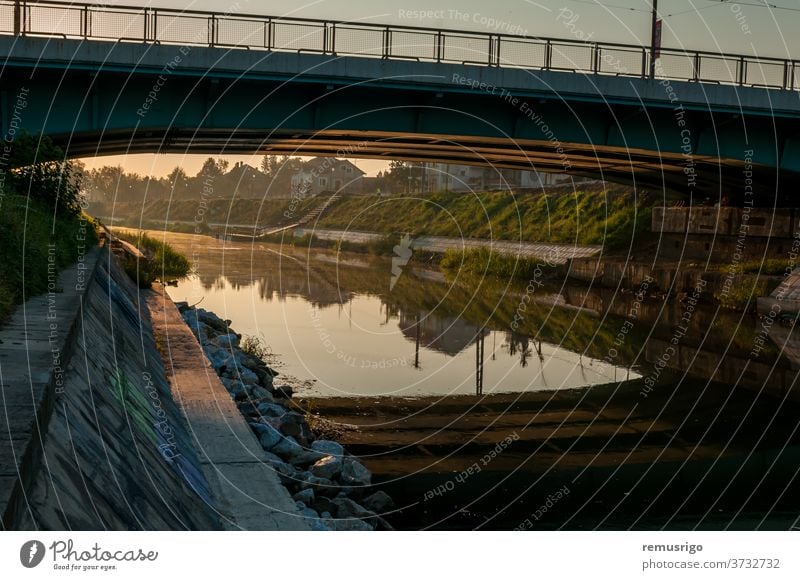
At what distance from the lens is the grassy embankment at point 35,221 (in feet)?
41.5

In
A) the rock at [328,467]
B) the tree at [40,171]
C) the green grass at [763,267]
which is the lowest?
the rock at [328,467]

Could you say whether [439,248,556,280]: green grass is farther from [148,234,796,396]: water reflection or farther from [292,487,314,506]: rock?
[292,487,314,506]: rock

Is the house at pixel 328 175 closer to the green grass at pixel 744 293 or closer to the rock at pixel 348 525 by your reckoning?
the green grass at pixel 744 293

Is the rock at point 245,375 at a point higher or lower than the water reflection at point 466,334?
higher

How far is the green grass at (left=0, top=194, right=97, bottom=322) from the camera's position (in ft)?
38.9

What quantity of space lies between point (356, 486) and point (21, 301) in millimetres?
4611

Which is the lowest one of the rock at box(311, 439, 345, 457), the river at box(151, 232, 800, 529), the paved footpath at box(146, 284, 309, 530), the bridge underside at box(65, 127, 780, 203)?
the river at box(151, 232, 800, 529)

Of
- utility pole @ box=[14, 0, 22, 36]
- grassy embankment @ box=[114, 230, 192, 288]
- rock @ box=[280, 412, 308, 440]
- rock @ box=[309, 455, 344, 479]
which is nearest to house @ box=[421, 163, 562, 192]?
grassy embankment @ box=[114, 230, 192, 288]

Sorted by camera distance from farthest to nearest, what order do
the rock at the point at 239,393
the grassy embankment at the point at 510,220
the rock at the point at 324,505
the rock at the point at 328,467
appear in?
the grassy embankment at the point at 510,220 < the rock at the point at 239,393 < the rock at the point at 328,467 < the rock at the point at 324,505

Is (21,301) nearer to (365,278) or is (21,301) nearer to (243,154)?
(243,154)

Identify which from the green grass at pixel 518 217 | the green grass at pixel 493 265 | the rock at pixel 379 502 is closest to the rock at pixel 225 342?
the rock at pixel 379 502

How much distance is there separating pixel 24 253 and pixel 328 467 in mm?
5049

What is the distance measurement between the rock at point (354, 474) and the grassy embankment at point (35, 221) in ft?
14.6

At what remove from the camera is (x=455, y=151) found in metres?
37.0
